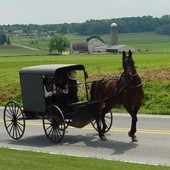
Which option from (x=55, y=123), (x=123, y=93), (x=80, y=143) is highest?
(x=123, y=93)

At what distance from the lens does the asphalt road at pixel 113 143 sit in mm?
11656

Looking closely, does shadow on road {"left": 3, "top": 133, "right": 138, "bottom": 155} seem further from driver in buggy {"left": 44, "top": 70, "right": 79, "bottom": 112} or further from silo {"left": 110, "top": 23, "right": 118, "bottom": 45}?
silo {"left": 110, "top": 23, "right": 118, "bottom": 45}

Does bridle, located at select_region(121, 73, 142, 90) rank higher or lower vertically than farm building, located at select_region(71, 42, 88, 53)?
higher

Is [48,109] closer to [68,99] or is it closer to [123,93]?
[68,99]

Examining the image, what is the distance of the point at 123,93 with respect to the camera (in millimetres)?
13242

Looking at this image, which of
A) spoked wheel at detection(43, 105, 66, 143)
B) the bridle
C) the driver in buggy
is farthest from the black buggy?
the bridle

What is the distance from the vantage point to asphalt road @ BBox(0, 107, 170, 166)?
1166 centimetres

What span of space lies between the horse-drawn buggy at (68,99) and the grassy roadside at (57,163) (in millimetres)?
2216

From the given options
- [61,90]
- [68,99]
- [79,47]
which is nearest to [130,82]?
[61,90]

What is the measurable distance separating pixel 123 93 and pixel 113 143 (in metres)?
1.46

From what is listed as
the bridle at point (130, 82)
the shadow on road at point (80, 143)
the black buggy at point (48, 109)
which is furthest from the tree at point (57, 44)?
the bridle at point (130, 82)

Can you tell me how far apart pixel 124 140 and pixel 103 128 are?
85 cm

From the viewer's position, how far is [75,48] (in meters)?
180

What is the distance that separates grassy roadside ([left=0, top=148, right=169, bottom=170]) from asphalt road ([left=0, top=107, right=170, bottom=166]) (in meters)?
0.82
